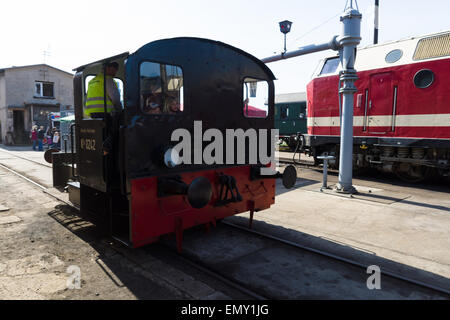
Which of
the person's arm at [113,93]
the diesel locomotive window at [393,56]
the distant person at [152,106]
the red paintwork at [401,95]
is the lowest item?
the distant person at [152,106]

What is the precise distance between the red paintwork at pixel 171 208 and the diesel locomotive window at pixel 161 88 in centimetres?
83

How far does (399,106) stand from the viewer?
8.63 m

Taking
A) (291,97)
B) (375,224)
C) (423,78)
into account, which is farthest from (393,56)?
(291,97)

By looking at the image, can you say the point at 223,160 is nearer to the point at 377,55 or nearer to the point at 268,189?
the point at 268,189

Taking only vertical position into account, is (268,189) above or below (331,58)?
below

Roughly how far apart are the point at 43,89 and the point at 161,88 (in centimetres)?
3032

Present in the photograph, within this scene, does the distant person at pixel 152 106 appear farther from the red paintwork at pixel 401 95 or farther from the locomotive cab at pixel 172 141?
the red paintwork at pixel 401 95

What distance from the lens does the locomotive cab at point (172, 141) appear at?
356 centimetres

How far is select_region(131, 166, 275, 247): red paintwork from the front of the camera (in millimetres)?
3555

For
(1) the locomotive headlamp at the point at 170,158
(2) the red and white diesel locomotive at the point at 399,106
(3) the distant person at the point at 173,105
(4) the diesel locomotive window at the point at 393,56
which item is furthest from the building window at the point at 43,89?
(1) the locomotive headlamp at the point at 170,158

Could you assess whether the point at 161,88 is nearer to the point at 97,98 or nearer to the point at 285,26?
the point at 97,98

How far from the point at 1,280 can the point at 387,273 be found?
4242 mm
